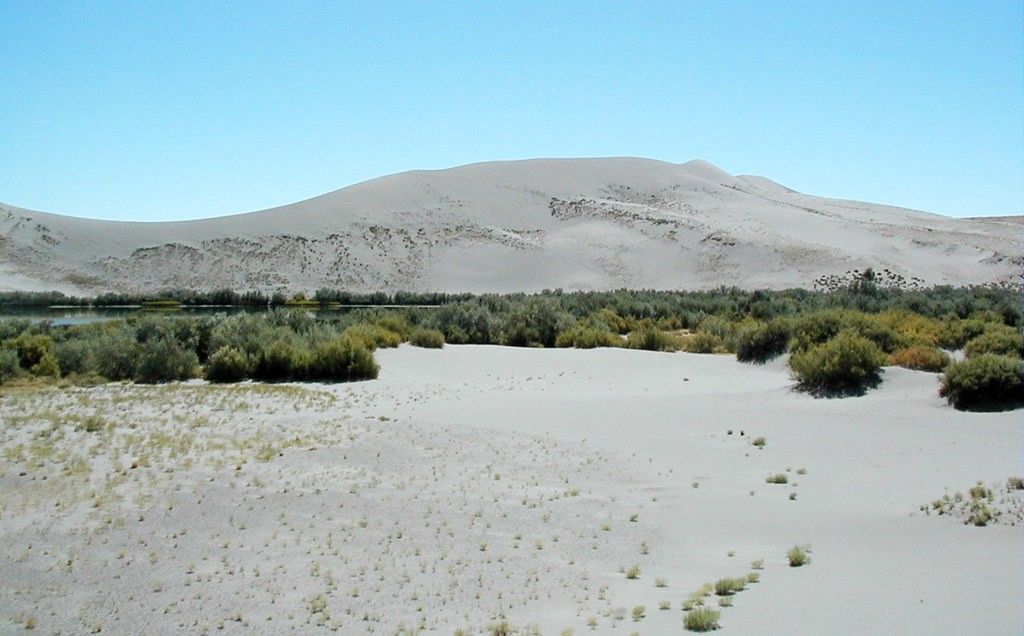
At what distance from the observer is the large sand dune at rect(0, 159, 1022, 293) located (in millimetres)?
67250

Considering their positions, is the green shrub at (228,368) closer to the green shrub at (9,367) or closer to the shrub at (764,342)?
the green shrub at (9,367)

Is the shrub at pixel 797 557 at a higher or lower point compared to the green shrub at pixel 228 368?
lower

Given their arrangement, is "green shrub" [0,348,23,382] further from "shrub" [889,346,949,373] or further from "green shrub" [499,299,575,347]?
"shrub" [889,346,949,373]

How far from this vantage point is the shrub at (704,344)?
24734 millimetres

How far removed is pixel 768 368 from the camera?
1988 cm

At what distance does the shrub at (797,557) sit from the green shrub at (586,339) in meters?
18.3

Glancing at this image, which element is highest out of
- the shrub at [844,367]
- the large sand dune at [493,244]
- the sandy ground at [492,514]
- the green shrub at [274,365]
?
the large sand dune at [493,244]

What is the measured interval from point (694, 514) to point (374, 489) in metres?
3.44

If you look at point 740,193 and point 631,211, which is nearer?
point 631,211

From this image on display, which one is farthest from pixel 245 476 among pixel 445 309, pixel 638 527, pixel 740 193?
pixel 740 193

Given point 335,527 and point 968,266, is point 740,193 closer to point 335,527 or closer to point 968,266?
point 968,266

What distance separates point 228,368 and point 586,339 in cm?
1100

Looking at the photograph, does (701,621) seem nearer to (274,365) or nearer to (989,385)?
(989,385)

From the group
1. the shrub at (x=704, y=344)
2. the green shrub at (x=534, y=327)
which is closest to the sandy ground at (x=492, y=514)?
the shrub at (x=704, y=344)
